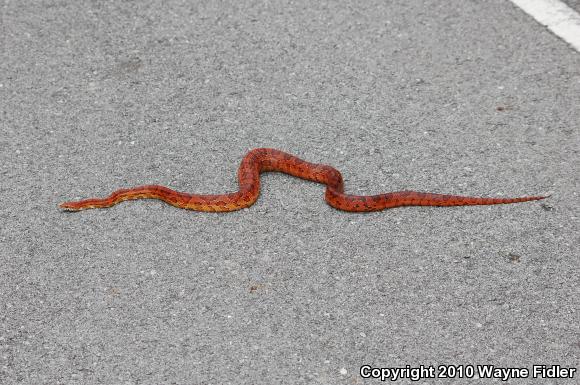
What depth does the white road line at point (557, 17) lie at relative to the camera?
7422 mm

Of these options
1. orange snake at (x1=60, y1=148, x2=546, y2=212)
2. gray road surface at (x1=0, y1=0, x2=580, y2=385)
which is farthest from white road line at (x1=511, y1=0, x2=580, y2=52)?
orange snake at (x1=60, y1=148, x2=546, y2=212)

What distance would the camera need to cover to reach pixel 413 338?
4723 millimetres

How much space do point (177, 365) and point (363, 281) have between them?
1448 mm

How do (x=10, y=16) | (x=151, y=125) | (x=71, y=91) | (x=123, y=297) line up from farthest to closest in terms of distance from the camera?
(x=10, y=16) < (x=71, y=91) < (x=151, y=125) < (x=123, y=297)

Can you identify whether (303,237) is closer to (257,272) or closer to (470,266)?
(257,272)

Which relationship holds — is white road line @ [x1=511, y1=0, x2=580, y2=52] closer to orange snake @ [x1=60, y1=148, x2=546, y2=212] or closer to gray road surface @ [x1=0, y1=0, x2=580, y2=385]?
gray road surface @ [x1=0, y1=0, x2=580, y2=385]

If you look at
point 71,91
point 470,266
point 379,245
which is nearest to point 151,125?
point 71,91

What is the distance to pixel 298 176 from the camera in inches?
250

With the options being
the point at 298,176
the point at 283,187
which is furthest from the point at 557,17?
the point at 283,187

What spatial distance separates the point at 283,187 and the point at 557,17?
3653mm

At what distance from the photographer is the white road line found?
742cm

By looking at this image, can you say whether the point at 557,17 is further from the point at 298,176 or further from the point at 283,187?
the point at 283,187

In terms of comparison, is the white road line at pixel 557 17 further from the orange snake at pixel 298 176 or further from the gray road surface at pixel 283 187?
the orange snake at pixel 298 176

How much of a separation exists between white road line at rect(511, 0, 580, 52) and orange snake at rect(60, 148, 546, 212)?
2465 mm
